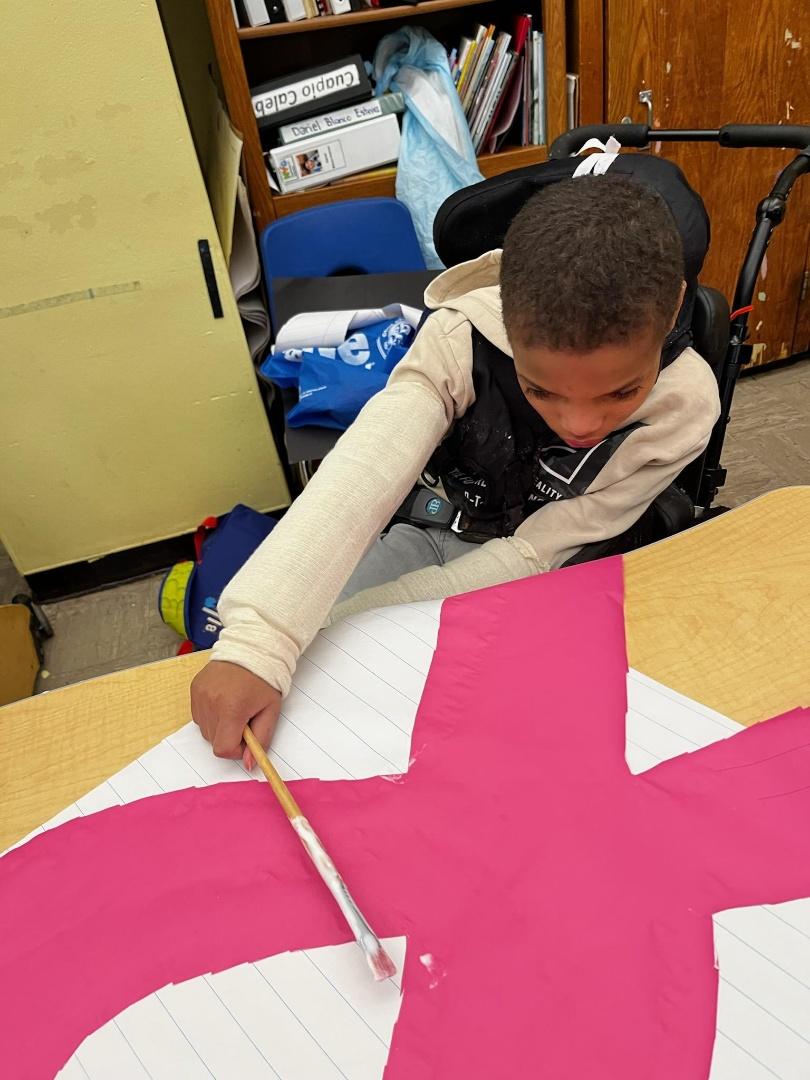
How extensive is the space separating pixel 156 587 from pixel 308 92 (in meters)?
1.22

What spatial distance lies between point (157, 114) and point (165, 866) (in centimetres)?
137

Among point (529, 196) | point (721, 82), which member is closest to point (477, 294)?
point (529, 196)

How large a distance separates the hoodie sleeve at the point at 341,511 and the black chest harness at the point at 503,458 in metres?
0.03

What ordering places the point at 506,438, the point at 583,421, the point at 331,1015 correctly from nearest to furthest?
the point at 331,1015 < the point at 583,421 < the point at 506,438

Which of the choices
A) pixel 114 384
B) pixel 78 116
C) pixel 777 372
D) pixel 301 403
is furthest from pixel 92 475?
pixel 777 372

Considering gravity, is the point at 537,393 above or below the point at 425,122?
below

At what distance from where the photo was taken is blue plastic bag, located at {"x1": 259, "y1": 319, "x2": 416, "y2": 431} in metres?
1.42

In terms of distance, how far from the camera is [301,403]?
144 cm

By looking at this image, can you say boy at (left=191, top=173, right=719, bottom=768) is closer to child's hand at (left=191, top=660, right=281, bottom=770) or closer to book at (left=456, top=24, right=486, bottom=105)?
child's hand at (left=191, top=660, right=281, bottom=770)

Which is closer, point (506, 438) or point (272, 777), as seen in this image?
Answer: point (272, 777)

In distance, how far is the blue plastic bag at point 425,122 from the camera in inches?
71.1

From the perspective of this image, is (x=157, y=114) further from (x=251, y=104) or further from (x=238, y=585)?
(x=238, y=585)

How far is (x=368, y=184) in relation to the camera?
71.9 inches

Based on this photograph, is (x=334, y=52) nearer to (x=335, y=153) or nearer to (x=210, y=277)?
(x=335, y=153)
